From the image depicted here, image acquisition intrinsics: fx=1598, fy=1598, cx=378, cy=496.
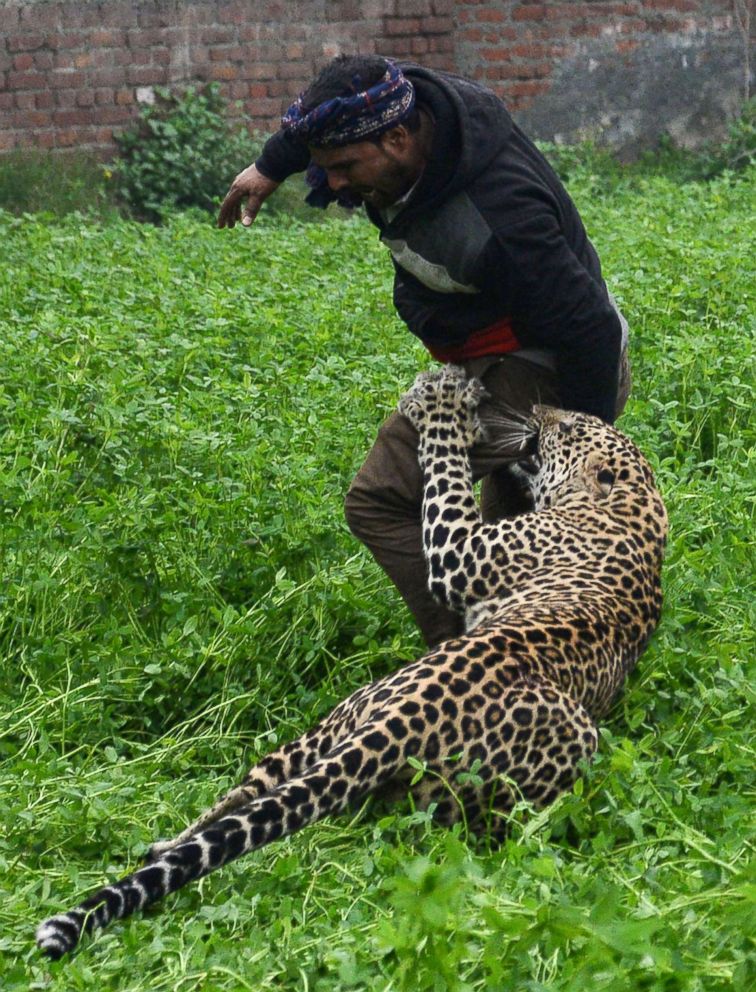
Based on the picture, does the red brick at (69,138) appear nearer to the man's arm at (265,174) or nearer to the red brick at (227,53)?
the red brick at (227,53)

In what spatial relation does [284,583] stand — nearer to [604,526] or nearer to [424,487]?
[424,487]

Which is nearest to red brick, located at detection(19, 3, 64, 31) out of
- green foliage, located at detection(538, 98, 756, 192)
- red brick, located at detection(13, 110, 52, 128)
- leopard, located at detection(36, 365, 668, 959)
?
red brick, located at detection(13, 110, 52, 128)

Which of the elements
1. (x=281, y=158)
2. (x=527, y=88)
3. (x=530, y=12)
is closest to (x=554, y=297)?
(x=281, y=158)

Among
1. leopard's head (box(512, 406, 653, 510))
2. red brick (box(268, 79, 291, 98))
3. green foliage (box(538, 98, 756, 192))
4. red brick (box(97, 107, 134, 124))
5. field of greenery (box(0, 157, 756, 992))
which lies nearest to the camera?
field of greenery (box(0, 157, 756, 992))

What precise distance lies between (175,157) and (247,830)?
928 centimetres

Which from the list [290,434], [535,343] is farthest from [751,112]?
[535,343]

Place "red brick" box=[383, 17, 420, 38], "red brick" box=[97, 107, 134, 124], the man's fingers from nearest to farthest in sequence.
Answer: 1. the man's fingers
2. "red brick" box=[97, 107, 134, 124]
3. "red brick" box=[383, 17, 420, 38]

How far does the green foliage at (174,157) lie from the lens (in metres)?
12.1

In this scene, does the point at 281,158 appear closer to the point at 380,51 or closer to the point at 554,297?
the point at 554,297

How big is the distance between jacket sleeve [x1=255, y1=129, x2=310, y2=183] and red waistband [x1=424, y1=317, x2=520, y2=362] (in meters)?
0.67

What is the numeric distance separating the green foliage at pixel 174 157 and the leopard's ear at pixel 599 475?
784 centimetres

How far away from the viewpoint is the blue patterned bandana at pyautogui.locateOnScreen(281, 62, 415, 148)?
160 inches

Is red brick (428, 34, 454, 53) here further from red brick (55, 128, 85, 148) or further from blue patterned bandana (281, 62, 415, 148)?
blue patterned bandana (281, 62, 415, 148)

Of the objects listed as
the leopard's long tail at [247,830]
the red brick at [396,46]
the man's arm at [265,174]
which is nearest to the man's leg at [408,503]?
the man's arm at [265,174]
